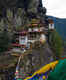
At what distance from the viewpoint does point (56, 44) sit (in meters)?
2.62

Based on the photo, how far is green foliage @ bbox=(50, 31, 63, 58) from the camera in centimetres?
243

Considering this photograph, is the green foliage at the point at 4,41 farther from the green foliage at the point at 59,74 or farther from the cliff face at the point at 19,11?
the green foliage at the point at 59,74

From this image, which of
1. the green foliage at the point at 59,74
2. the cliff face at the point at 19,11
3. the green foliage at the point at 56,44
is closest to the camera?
the green foliage at the point at 59,74

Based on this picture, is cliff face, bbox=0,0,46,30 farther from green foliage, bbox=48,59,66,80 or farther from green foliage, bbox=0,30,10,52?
green foliage, bbox=48,59,66,80

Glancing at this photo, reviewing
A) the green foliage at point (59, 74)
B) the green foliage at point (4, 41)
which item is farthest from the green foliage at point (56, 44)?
the green foliage at point (59, 74)

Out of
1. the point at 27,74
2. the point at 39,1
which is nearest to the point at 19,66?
the point at 27,74

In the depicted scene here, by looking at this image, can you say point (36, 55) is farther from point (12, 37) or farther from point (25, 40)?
point (12, 37)

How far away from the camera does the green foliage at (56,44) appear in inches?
95.8

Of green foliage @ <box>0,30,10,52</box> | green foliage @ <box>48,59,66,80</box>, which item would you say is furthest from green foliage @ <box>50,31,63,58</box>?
green foliage @ <box>48,59,66,80</box>

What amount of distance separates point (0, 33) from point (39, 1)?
1651 millimetres

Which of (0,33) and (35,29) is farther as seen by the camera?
(0,33)

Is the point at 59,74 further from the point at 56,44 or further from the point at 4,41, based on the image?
the point at 4,41

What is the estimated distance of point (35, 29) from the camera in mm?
3141

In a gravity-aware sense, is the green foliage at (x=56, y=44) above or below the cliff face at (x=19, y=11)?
below
